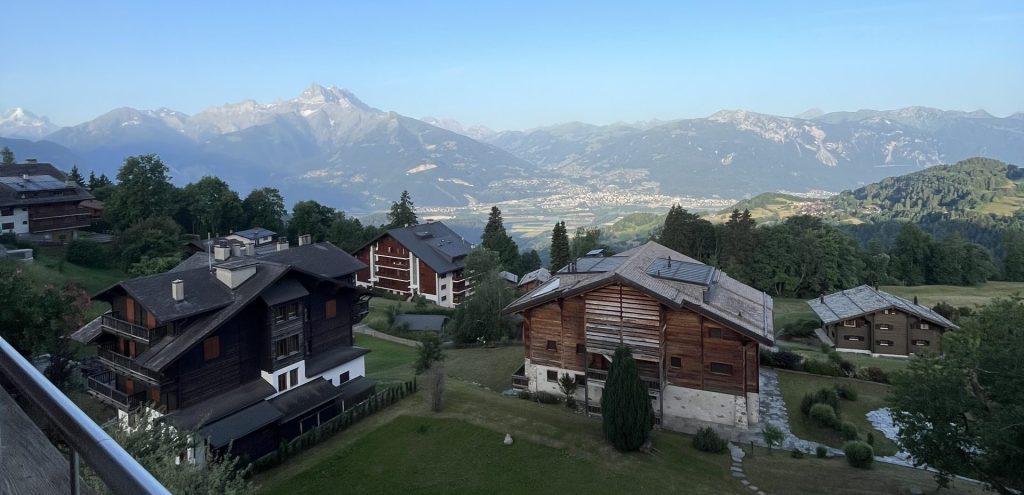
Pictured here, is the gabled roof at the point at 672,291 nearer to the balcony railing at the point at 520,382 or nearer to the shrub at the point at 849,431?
the balcony railing at the point at 520,382

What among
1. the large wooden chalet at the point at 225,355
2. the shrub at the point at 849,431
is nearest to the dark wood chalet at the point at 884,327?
the shrub at the point at 849,431

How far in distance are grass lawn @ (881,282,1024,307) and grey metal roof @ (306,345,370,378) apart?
61911 mm

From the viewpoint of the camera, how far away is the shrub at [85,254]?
195 ft

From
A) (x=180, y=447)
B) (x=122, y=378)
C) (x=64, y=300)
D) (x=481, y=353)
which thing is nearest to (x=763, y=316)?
(x=481, y=353)

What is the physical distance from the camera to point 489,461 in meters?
24.8

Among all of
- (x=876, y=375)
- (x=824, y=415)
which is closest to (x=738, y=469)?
(x=824, y=415)

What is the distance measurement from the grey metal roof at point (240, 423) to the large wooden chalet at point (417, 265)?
4779 cm

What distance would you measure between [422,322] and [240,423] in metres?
33.9

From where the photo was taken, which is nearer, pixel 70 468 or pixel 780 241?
pixel 70 468

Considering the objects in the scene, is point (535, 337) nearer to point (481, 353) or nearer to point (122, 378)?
point (481, 353)

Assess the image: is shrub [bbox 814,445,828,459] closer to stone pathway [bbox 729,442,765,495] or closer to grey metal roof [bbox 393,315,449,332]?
stone pathway [bbox 729,442,765,495]

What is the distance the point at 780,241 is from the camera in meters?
79.3

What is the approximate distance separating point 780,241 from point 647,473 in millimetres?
64163

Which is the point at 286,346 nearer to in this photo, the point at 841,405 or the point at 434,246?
the point at 841,405
